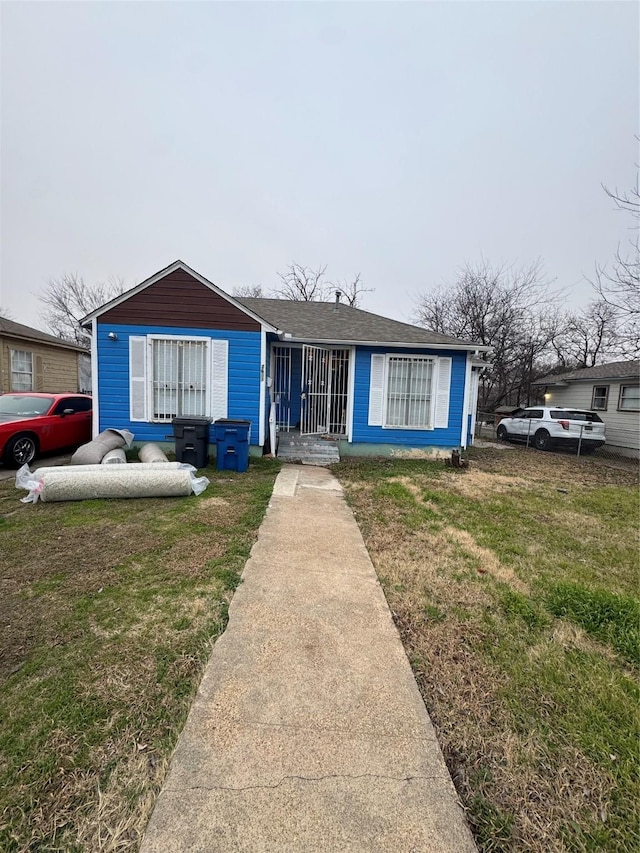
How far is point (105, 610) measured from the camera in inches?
104

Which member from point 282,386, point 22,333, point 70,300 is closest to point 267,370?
point 282,386

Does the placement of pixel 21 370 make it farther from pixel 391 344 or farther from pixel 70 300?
pixel 70 300

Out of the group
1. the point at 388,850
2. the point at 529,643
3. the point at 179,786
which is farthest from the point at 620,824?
the point at 179,786

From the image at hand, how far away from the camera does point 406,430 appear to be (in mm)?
9352

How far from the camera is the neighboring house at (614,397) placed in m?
13.5

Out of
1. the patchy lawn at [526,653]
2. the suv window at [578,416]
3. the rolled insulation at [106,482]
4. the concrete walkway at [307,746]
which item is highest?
the suv window at [578,416]

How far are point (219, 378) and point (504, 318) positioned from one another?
19.1 meters

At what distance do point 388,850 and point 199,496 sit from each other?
485 cm

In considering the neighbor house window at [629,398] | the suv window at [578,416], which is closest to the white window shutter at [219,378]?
the suv window at [578,416]

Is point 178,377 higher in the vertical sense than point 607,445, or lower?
higher

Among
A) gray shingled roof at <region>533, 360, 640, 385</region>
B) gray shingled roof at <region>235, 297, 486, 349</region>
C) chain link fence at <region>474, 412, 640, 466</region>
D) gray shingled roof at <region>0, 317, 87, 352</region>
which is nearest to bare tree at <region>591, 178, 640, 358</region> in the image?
gray shingled roof at <region>533, 360, 640, 385</region>

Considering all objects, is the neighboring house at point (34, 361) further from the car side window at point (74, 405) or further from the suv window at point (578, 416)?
the suv window at point (578, 416)

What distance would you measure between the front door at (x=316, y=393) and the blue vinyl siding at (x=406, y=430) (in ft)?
3.01

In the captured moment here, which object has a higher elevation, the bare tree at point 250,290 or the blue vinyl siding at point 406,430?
the bare tree at point 250,290
